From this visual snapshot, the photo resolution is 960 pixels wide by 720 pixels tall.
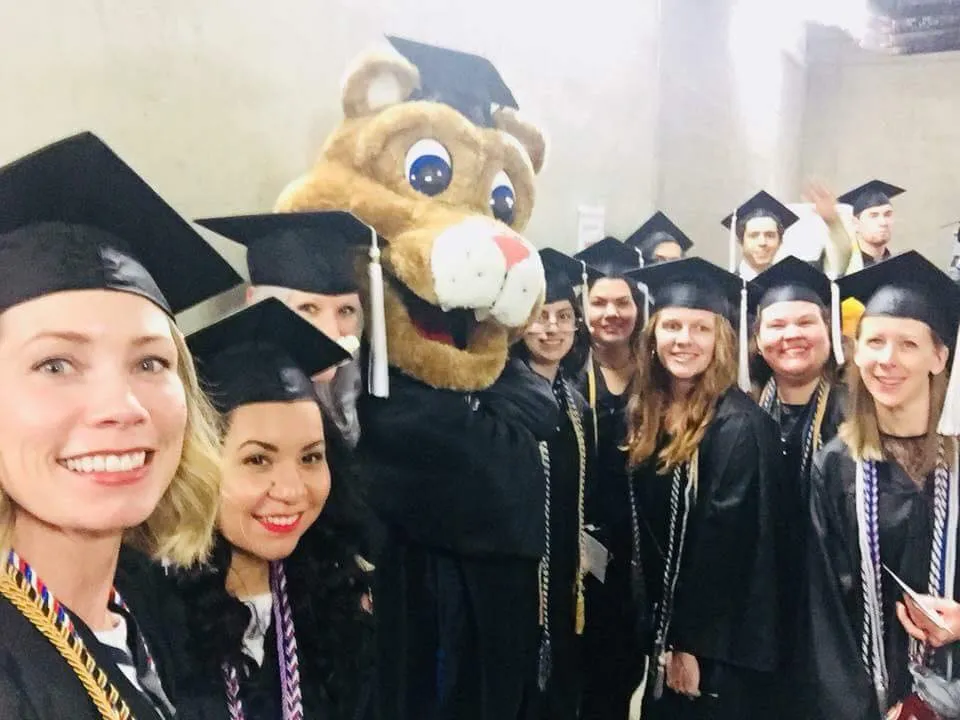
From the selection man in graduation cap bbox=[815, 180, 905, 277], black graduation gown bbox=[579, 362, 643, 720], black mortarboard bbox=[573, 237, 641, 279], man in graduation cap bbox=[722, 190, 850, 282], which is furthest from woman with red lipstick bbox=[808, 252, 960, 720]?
man in graduation cap bbox=[815, 180, 905, 277]

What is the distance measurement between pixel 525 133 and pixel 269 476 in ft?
4.01

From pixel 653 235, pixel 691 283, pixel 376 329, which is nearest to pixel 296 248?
pixel 376 329

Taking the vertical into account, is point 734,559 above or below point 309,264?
below

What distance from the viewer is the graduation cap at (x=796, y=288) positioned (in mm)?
2588

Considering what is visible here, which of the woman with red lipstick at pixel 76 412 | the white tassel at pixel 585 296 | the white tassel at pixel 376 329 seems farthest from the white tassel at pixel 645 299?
the woman with red lipstick at pixel 76 412

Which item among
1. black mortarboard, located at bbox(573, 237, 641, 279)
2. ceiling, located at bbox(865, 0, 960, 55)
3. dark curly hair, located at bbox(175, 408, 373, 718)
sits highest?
ceiling, located at bbox(865, 0, 960, 55)

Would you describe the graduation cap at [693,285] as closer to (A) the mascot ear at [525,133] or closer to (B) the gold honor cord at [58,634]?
(A) the mascot ear at [525,133]

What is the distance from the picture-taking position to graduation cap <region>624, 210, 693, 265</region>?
3.88 metres

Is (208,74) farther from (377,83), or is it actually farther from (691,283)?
(691,283)

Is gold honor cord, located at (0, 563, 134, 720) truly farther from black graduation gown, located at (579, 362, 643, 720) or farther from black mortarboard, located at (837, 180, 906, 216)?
black mortarboard, located at (837, 180, 906, 216)

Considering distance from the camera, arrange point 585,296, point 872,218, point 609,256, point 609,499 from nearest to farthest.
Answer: point 609,499 < point 585,296 < point 609,256 < point 872,218

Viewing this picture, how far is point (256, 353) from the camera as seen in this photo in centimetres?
139

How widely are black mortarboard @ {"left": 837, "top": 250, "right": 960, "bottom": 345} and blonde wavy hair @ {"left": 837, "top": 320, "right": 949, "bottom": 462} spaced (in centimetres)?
5

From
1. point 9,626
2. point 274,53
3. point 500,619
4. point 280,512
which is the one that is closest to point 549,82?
point 274,53
